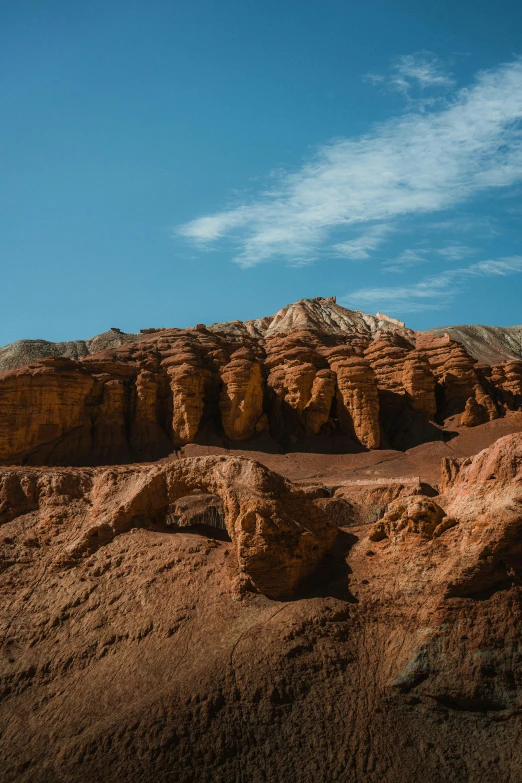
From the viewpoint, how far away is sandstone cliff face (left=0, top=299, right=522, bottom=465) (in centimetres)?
5534

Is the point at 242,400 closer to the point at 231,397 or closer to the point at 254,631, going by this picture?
the point at 231,397

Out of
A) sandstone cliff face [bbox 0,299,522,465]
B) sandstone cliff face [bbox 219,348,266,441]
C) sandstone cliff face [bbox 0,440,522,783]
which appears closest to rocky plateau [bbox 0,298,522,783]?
sandstone cliff face [bbox 0,440,522,783]

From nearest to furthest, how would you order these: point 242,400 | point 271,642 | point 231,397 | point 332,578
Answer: point 271,642, point 332,578, point 242,400, point 231,397

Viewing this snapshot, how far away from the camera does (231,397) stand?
6181 centimetres

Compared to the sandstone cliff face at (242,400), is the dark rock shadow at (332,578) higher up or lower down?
lower down

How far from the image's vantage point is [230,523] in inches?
607

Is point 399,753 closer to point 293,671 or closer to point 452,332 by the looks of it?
point 293,671

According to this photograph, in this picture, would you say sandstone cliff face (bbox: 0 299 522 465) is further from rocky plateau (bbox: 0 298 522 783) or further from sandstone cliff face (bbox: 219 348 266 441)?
rocky plateau (bbox: 0 298 522 783)

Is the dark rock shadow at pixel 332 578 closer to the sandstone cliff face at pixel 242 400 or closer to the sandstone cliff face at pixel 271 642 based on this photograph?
the sandstone cliff face at pixel 271 642

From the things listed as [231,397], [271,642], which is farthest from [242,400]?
[271,642]

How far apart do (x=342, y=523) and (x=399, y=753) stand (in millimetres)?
18140

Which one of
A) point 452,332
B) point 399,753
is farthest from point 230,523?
point 452,332

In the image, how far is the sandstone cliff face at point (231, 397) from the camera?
182ft

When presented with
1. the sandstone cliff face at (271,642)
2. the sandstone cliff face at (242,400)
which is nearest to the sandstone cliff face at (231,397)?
the sandstone cliff face at (242,400)
